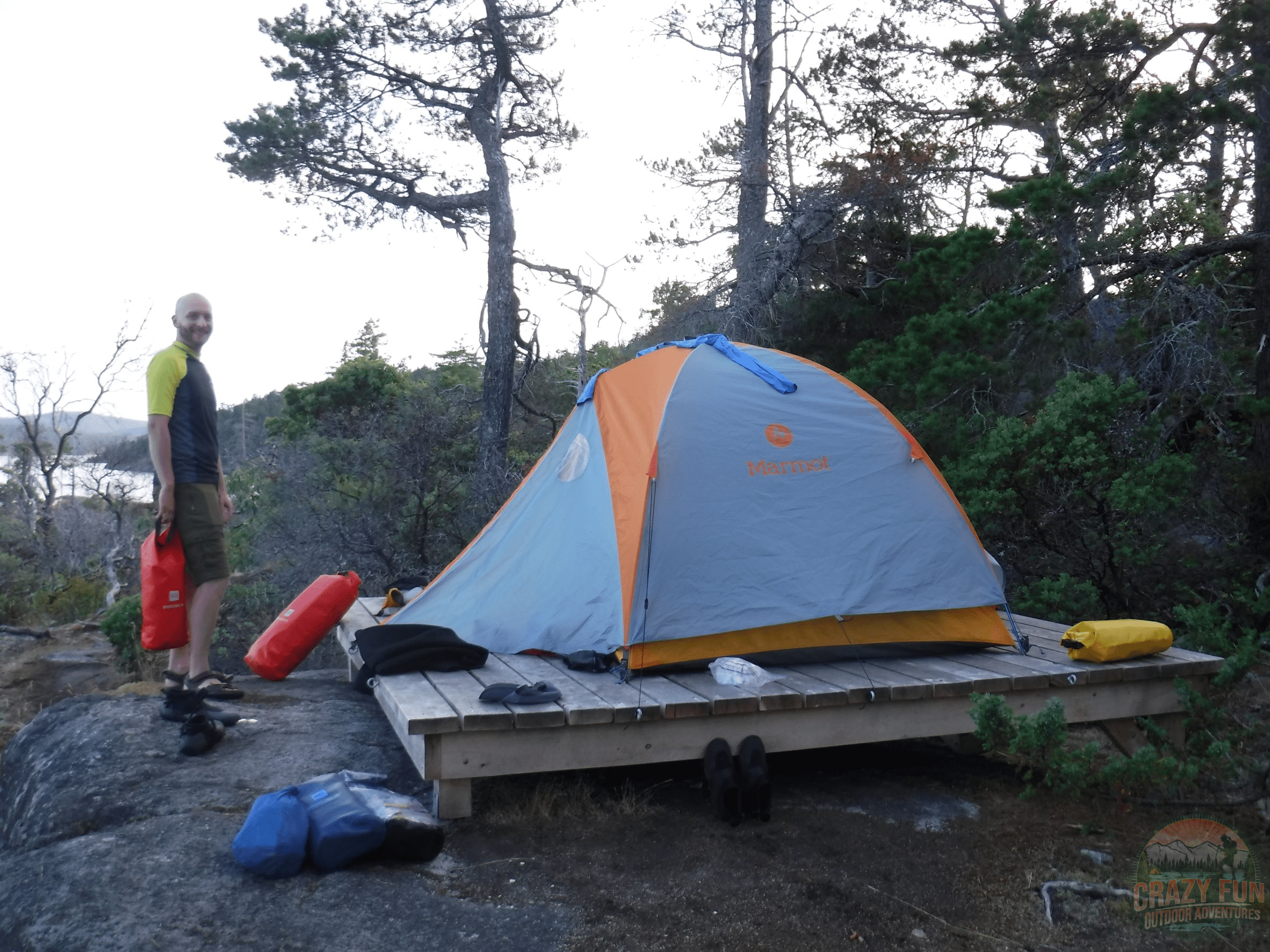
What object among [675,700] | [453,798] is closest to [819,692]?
[675,700]

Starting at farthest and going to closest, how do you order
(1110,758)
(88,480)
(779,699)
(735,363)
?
(88,480), (735,363), (779,699), (1110,758)

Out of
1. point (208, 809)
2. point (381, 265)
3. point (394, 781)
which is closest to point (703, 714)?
Answer: point (394, 781)

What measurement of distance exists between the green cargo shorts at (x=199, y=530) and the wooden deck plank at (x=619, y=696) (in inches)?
67.0

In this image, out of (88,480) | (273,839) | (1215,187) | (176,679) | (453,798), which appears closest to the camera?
(273,839)

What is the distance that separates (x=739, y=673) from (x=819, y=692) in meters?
0.34

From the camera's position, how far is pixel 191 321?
415 centimetres

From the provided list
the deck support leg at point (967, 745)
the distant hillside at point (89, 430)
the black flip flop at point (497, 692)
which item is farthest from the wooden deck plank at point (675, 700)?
the distant hillside at point (89, 430)

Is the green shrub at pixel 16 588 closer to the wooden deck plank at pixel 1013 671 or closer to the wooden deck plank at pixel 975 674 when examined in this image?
the wooden deck plank at pixel 975 674

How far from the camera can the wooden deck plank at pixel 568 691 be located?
329 cm

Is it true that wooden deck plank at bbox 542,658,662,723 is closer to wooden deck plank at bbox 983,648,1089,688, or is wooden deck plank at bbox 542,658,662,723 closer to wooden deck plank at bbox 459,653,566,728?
wooden deck plank at bbox 459,653,566,728

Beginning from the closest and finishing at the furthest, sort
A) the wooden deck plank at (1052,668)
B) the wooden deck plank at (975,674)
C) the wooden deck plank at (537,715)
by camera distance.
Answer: the wooden deck plank at (537,715) < the wooden deck plank at (975,674) < the wooden deck plank at (1052,668)

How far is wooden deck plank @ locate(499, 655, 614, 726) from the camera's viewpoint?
3.29m

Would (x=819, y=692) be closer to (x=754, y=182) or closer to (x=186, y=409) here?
(x=186, y=409)

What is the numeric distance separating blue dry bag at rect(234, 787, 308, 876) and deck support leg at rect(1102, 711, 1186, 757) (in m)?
3.55
